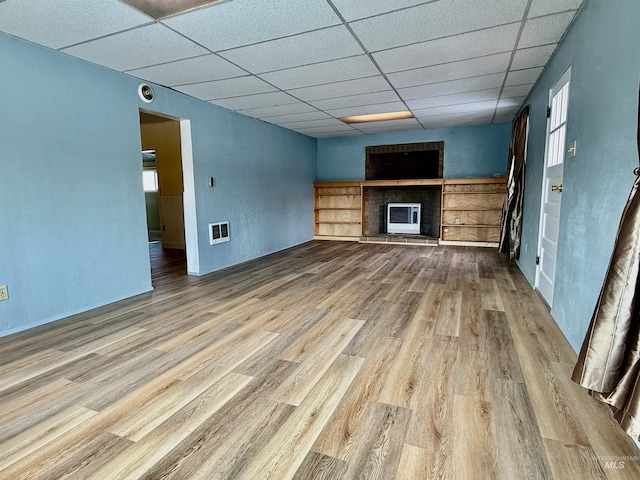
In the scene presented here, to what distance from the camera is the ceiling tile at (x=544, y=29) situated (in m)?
2.52

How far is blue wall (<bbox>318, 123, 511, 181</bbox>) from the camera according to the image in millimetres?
6660

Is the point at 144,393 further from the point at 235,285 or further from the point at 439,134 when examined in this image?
the point at 439,134

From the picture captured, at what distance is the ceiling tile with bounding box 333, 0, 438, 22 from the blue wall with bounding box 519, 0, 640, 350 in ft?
3.63

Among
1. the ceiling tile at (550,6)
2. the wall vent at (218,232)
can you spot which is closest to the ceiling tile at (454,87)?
the ceiling tile at (550,6)

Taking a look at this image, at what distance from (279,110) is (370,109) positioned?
137 cm

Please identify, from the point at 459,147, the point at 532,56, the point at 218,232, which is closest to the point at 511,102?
the point at 532,56

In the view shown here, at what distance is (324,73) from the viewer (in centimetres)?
357

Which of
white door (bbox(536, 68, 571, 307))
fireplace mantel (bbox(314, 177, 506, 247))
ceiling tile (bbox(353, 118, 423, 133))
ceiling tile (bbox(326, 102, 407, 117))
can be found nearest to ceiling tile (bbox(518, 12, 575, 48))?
white door (bbox(536, 68, 571, 307))

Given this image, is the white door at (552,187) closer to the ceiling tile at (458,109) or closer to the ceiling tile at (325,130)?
the ceiling tile at (458,109)

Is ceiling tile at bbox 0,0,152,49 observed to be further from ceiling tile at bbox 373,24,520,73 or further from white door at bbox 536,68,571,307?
white door at bbox 536,68,571,307

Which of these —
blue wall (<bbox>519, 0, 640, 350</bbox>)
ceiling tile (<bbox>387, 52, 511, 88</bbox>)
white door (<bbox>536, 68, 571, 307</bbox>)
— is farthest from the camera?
ceiling tile (<bbox>387, 52, 511, 88</bbox>)

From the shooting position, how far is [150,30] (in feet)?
8.45

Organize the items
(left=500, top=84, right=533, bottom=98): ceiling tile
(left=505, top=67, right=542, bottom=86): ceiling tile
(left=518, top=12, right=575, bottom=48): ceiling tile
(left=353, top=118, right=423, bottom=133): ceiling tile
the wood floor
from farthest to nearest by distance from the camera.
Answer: (left=353, top=118, right=423, bottom=133): ceiling tile → (left=500, top=84, right=533, bottom=98): ceiling tile → (left=505, top=67, right=542, bottom=86): ceiling tile → (left=518, top=12, right=575, bottom=48): ceiling tile → the wood floor

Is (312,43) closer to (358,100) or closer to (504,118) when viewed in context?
(358,100)
